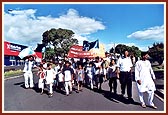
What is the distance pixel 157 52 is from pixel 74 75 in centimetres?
249

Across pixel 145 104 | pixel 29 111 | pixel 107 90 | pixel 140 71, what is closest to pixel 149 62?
pixel 140 71

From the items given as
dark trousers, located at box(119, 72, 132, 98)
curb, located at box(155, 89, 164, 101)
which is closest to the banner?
dark trousers, located at box(119, 72, 132, 98)

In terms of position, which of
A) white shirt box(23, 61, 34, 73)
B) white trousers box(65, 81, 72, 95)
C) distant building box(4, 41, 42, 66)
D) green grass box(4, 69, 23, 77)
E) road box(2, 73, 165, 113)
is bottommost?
road box(2, 73, 165, 113)

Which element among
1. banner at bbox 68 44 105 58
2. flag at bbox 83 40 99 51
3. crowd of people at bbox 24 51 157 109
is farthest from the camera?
banner at bbox 68 44 105 58

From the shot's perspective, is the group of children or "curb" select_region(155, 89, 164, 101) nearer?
"curb" select_region(155, 89, 164, 101)

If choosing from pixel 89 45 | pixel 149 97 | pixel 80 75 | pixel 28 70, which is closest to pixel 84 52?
pixel 89 45

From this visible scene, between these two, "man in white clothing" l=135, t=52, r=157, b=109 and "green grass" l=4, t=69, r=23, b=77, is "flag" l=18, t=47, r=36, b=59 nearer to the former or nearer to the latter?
"green grass" l=4, t=69, r=23, b=77

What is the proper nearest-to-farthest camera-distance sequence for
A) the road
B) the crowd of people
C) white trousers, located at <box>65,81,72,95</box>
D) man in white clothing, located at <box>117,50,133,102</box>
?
the road < the crowd of people < man in white clothing, located at <box>117,50,133,102</box> < white trousers, located at <box>65,81,72,95</box>

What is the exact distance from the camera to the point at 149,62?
10406 mm

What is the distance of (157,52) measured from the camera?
1082 cm

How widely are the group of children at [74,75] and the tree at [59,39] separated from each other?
53cm

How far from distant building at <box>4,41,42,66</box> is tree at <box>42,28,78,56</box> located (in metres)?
0.50

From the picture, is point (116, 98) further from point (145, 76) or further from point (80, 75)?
point (80, 75)

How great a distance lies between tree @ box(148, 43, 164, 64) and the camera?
10391 mm
